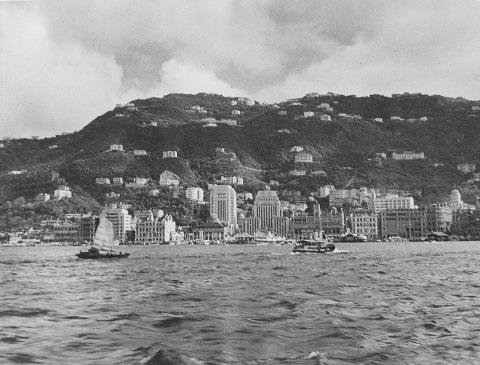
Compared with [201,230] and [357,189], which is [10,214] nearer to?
[201,230]

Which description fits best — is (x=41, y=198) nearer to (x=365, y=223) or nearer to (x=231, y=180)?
(x=231, y=180)

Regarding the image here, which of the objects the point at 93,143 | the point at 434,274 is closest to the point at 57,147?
the point at 93,143

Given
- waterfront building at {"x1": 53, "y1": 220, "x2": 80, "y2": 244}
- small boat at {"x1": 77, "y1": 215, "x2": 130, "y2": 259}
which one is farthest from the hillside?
small boat at {"x1": 77, "y1": 215, "x2": 130, "y2": 259}

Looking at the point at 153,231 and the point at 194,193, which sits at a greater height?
the point at 194,193

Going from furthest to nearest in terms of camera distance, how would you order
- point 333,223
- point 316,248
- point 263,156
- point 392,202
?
point 263,156
point 392,202
point 333,223
point 316,248

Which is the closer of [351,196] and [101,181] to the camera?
[101,181]

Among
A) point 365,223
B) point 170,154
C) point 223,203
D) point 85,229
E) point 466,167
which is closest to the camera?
point 85,229

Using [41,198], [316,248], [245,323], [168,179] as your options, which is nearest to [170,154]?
[168,179]

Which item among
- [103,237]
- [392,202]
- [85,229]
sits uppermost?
[392,202]
